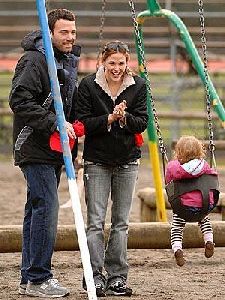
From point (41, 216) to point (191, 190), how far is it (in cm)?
89

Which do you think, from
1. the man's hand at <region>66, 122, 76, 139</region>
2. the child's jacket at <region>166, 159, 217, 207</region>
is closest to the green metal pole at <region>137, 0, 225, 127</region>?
the child's jacket at <region>166, 159, 217, 207</region>

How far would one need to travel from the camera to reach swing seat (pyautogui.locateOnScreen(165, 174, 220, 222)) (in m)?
6.70

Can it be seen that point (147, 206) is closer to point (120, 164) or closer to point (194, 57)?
point (194, 57)


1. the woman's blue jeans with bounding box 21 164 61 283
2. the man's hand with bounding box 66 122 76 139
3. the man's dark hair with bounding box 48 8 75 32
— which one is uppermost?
the man's dark hair with bounding box 48 8 75 32

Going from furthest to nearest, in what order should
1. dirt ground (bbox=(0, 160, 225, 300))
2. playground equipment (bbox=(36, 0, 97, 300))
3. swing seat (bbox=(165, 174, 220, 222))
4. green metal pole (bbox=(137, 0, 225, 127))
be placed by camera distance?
green metal pole (bbox=(137, 0, 225, 127)) → dirt ground (bbox=(0, 160, 225, 300)) → swing seat (bbox=(165, 174, 220, 222)) → playground equipment (bbox=(36, 0, 97, 300))

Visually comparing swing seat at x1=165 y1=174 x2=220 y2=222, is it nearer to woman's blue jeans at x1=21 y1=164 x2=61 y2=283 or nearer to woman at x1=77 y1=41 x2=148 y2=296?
woman at x1=77 y1=41 x2=148 y2=296

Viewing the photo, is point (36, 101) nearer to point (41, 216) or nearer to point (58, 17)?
point (58, 17)

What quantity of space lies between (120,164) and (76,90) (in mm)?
518

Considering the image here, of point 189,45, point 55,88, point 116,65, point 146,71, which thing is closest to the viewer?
Result: point 55,88

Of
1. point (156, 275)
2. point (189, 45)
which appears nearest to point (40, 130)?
point (156, 275)

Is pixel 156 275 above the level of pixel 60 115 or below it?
below

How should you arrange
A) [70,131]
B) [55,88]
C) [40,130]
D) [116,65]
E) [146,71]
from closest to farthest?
[55,88]
[70,131]
[40,130]
[116,65]
[146,71]

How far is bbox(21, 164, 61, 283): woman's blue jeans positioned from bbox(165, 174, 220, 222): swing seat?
2.26 ft

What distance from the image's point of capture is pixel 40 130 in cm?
660
